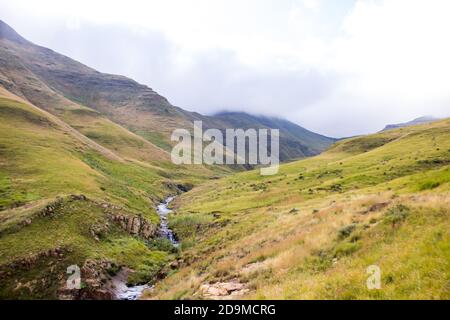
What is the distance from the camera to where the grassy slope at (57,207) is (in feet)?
106

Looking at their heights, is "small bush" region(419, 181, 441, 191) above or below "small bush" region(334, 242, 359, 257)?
above

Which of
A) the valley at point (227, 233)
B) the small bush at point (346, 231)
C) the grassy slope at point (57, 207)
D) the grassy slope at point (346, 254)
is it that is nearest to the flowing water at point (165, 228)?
the valley at point (227, 233)

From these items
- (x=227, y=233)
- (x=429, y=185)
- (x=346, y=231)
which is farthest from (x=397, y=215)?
(x=227, y=233)

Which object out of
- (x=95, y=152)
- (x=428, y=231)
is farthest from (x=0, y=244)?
(x=95, y=152)

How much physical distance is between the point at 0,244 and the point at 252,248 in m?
25.9

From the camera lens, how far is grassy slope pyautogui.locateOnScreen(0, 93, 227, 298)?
106 feet

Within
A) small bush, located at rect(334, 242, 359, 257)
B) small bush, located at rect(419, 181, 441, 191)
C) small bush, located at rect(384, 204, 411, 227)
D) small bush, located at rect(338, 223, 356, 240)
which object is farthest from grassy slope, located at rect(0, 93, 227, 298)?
small bush, located at rect(419, 181, 441, 191)

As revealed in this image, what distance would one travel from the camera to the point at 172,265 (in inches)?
1425

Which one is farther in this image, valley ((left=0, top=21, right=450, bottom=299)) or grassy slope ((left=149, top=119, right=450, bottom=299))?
valley ((left=0, top=21, right=450, bottom=299))

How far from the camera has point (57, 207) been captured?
140 feet

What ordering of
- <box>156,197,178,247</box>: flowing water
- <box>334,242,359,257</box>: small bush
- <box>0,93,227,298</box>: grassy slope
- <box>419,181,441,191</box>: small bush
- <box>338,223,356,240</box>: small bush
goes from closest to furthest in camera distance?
<box>334,242,359,257</box>: small bush → <box>338,223,356,240</box>: small bush → <box>419,181,441,191</box>: small bush → <box>0,93,227,298</box>: grassy slope → <box>156,197,178,247</box>: flowing water

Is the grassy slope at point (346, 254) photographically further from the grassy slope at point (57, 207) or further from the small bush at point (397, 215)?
the grassy slope at point (57, 207)

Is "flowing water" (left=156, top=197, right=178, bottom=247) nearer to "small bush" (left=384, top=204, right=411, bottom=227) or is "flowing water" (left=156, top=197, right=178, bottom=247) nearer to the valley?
the valley
